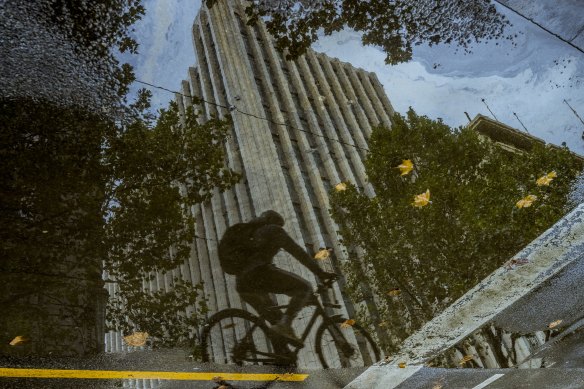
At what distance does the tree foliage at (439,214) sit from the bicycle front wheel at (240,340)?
5.68 m

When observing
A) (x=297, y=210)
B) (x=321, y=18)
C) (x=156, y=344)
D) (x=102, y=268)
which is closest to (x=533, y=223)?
(x=321, y=18)

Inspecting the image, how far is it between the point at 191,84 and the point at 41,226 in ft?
102

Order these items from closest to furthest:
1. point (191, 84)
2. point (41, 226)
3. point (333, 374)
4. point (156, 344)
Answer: point (333, 374) → point (41, 226) → point (156, 344) → point (191, 84)

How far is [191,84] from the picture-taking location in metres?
34.0

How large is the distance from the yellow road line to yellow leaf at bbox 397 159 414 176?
9.68 metres

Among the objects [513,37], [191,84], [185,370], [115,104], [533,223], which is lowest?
[185,370]

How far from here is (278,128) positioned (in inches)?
1181

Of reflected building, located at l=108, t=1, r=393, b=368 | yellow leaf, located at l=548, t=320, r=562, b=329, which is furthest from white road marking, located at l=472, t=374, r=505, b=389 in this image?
reflected building, located at l=108, t=1, r=393, b=368

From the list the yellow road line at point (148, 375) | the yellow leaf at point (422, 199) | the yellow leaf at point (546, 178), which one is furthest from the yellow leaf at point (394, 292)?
the yellow road line at point (148, 375)

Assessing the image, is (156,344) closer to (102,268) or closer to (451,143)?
(102,268)

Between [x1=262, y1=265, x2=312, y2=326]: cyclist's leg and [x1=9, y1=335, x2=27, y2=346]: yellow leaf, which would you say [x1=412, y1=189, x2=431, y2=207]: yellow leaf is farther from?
[x1=9, y1=335, x2=27, y2=346]: yellow leaf

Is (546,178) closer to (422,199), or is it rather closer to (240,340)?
(422,199)

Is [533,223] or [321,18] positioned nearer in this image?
[321,18]

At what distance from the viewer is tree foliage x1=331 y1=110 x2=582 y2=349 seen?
29.9ft
